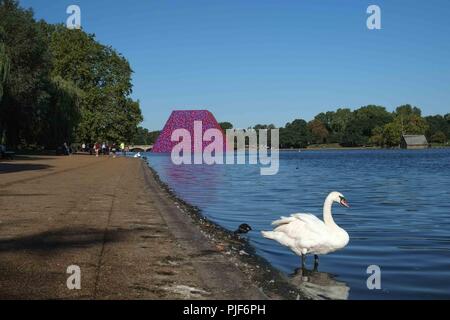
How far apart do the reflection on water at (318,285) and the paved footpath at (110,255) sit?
3.78 ft

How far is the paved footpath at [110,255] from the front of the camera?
20.5ft

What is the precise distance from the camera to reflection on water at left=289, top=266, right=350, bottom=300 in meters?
7.61

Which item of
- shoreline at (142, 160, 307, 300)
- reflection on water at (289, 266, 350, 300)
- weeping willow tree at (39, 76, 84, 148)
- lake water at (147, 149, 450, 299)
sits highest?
weeping willow tree at (39, 76, 84, 148)

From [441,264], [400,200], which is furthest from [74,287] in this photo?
[400,200]

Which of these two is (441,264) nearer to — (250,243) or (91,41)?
(250,243)

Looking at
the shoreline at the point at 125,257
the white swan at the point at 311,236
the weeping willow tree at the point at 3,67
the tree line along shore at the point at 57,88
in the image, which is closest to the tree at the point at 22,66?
the tree line along shore at the point at 57,88

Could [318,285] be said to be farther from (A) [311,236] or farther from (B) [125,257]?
(B) [125,257]

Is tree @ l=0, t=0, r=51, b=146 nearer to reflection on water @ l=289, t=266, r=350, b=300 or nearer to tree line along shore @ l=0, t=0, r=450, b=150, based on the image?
tree line along shore @ l=0, t=0, r=450, b=150

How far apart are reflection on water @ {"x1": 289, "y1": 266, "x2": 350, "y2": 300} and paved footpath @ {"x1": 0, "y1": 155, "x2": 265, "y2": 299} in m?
1.15

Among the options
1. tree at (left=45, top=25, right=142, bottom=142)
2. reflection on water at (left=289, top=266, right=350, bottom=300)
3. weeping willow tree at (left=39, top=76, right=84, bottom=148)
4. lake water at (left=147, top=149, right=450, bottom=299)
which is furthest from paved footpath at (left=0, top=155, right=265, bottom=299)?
tree at (left=45, top=25, right=142, bottom=142)

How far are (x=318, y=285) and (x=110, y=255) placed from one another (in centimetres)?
338

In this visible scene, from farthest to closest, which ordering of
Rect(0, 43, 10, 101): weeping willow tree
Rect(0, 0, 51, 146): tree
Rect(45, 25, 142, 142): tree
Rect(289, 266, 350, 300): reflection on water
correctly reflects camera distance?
Rect(45, 25, 142, 142): tree < Rect(0, 0, 51, 146): tree < Rect(0, 43, 10, 101): weeping willow tree < Rect(289, 266, 350, 300): reflection on water

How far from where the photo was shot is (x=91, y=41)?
87.8 metres
